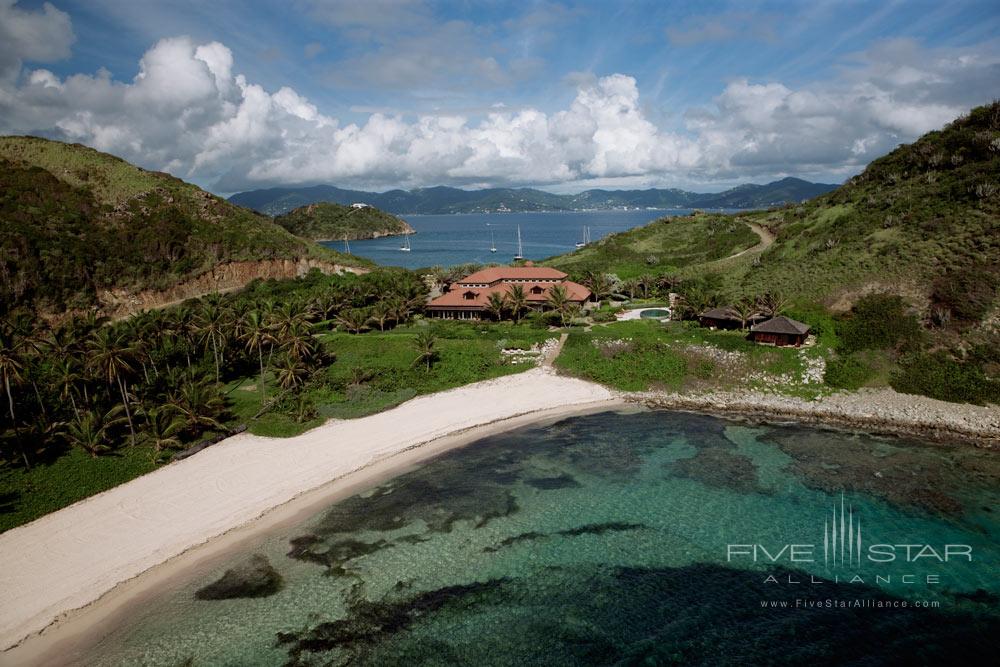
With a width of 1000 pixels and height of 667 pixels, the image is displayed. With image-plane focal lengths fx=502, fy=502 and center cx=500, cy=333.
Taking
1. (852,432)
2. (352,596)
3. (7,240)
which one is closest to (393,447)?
(352,596)

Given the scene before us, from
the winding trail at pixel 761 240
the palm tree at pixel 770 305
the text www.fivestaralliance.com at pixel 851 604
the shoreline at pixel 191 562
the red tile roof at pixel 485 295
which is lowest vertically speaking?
the text www.fivestaralliance.com at pixel 851 604

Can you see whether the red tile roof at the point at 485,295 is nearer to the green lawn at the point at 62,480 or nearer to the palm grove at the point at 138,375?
the palm grove at the point at 138,375

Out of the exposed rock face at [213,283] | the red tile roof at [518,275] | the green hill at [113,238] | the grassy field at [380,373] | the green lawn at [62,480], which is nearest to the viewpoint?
the green lawn at [62,480]

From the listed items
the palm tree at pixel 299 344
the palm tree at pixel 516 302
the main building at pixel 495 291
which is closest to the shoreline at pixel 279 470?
the palm tree at pixel 299 344

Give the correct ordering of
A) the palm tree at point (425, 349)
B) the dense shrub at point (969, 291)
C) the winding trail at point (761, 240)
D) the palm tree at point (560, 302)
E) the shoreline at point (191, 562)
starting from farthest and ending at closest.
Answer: the winding trail at point (761, 240) → the palm tree at point (560, 302) → the palm tree at point (425, 349) → the dense shrub at point (969, 291) → the shoreline at point (191, 562)

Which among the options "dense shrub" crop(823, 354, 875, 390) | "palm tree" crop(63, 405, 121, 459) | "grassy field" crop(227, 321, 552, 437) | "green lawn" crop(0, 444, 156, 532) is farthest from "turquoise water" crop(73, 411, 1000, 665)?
"palm tree" crop(63, 405, 121, 459)

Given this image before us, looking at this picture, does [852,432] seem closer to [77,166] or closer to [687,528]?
[687,528]

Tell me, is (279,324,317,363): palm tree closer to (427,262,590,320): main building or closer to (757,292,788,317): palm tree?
(427,262,590,320): main building
